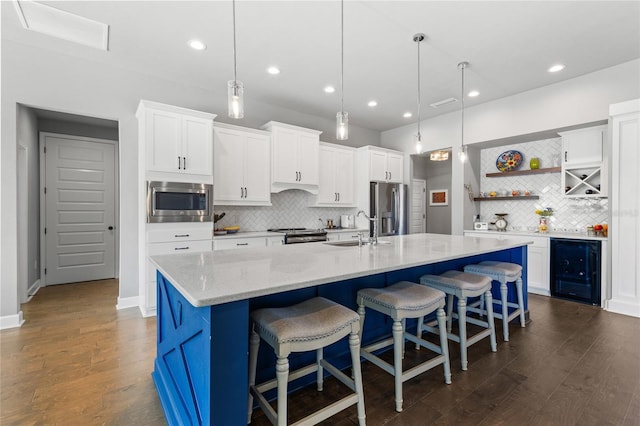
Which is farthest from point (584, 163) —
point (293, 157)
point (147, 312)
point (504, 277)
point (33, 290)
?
point (33, 290)

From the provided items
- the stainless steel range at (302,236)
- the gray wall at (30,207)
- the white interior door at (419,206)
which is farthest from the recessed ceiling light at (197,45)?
the white interior door at (419,206)

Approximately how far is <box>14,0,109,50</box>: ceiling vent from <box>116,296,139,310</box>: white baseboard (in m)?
2.92

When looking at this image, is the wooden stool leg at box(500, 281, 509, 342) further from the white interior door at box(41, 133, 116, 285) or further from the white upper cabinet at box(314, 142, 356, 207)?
the white interior door at box(41, 133, 116, 285)

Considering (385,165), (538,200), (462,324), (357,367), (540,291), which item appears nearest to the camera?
(357,367)

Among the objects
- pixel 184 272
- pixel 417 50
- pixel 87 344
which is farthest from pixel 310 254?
pixel 417 50

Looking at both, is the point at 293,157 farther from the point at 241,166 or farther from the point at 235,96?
the point at 235,96

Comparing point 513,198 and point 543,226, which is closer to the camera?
point 543,226

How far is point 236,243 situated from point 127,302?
59.8 inches

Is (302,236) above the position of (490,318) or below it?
above

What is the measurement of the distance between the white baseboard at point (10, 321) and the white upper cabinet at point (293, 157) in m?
3.14

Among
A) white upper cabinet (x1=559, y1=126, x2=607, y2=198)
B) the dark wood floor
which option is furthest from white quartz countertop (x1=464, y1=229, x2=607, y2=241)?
the dark wood floor

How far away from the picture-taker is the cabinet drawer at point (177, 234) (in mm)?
3318

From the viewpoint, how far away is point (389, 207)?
547 cm

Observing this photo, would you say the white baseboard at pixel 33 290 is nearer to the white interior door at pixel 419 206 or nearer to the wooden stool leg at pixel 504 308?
the wooden stool leg at pixel 504 308
